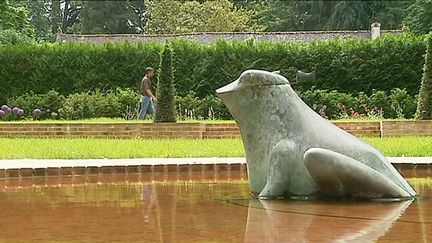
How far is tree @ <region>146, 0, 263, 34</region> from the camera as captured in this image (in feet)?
164

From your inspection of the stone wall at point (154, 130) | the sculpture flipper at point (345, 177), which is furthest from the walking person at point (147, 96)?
the sculpture flipper at point (345, 177)

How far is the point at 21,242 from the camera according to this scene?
499cm

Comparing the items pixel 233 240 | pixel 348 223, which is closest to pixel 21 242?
pixel 233 240

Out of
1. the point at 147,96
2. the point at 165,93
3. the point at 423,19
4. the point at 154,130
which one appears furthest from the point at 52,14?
the point at 154,130

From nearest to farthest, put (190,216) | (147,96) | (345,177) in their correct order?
(190,216), (345,177), (147,96)

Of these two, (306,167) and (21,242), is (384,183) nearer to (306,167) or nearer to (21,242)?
(306,167)

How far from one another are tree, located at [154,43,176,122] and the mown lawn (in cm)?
268

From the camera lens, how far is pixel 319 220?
19.4 feet

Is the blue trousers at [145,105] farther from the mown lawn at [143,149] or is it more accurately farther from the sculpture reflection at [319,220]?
the sculpture reflection at [319,220]

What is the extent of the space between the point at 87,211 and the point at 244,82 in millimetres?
1867

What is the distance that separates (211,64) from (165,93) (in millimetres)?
7508

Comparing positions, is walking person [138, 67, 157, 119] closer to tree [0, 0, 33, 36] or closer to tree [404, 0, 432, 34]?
tree [0, 0, 33, 36]

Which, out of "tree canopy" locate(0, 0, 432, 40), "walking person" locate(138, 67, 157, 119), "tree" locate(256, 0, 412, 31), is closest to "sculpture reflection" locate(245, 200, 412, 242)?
"walking person" locate(138, 67, 157, 119)

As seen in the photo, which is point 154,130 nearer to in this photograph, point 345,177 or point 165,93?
point 165,93
